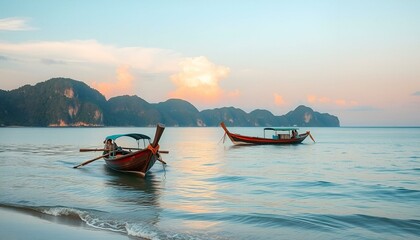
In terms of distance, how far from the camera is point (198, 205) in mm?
14930

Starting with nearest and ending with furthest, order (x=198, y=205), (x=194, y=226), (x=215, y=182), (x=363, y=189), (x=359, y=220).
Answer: (x=194, y=226)
(x=359, y=220)
(x=198, y=205)
(x=363, y=189)
(x=215, y=182)

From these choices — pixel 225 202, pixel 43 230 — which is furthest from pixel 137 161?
pixel 43 230

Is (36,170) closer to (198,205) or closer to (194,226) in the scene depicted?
(198,205)

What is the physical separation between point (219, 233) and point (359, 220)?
4.90m

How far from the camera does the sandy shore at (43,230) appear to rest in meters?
9.90

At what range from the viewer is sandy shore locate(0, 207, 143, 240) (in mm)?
9899

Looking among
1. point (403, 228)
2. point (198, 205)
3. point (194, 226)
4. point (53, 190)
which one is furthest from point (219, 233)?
point (53, 190)

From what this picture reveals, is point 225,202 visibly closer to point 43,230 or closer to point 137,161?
point 43,230

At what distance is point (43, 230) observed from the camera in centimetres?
1055

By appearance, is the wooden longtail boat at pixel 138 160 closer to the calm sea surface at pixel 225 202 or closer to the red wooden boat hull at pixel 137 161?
the red wooden boat hull at pixel 137 161

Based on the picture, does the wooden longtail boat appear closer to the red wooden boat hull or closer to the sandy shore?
the red wooden boat hull

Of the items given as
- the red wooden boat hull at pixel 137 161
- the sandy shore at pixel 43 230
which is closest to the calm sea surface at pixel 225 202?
the sandy shore at pixel 43 230

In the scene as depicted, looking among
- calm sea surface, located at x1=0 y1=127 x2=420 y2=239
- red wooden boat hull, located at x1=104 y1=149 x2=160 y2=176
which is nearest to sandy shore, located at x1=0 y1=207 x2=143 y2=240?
calm sea surface, located at x1=0 y1=127 x2=420 y2=239

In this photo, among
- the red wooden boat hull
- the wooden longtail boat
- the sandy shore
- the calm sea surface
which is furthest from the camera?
the red wooden boat hull
